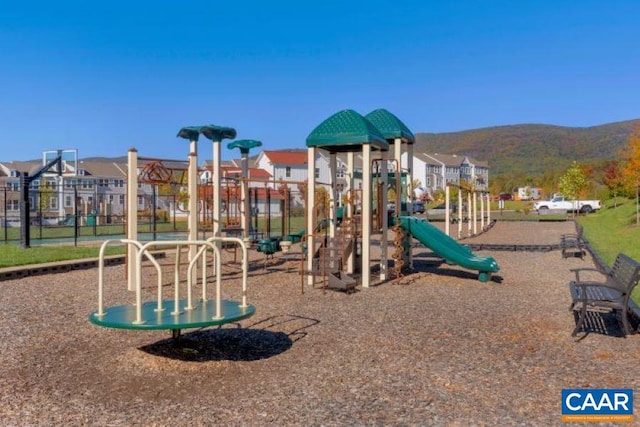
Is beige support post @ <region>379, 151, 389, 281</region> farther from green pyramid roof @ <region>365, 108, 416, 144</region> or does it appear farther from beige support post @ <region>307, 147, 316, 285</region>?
beige support post @ <region>307, 147, 316, 285</region>

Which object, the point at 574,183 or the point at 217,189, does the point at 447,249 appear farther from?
the point at 574,183

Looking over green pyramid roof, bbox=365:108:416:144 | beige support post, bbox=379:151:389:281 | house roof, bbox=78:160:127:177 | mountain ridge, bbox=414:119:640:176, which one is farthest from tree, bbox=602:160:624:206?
mountain ridge, bbox=414:119:640:176

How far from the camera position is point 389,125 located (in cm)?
1264

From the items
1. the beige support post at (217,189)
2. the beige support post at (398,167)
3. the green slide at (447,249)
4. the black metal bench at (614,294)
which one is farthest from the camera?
the beige support post at (398,167)

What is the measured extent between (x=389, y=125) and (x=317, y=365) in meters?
7.99

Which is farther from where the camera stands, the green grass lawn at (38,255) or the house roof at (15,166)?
the house roof at (15,166)

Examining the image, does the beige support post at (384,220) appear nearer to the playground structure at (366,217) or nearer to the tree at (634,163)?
the playground structure at (366,217)

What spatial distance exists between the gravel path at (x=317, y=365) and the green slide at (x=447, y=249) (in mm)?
1814

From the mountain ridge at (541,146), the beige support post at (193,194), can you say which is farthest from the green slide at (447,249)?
the mountain ridge at (541,146)

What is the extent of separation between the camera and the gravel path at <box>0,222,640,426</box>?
4.38 m

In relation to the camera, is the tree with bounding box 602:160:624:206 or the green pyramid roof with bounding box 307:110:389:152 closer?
the green pyramid roof with bounding box 307:110:389:152

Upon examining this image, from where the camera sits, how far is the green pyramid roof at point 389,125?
12539 mm

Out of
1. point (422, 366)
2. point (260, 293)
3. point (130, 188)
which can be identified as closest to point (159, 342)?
point (422, 366)

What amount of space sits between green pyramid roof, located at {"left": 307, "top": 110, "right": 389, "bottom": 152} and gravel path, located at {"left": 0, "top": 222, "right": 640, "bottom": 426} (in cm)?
298
